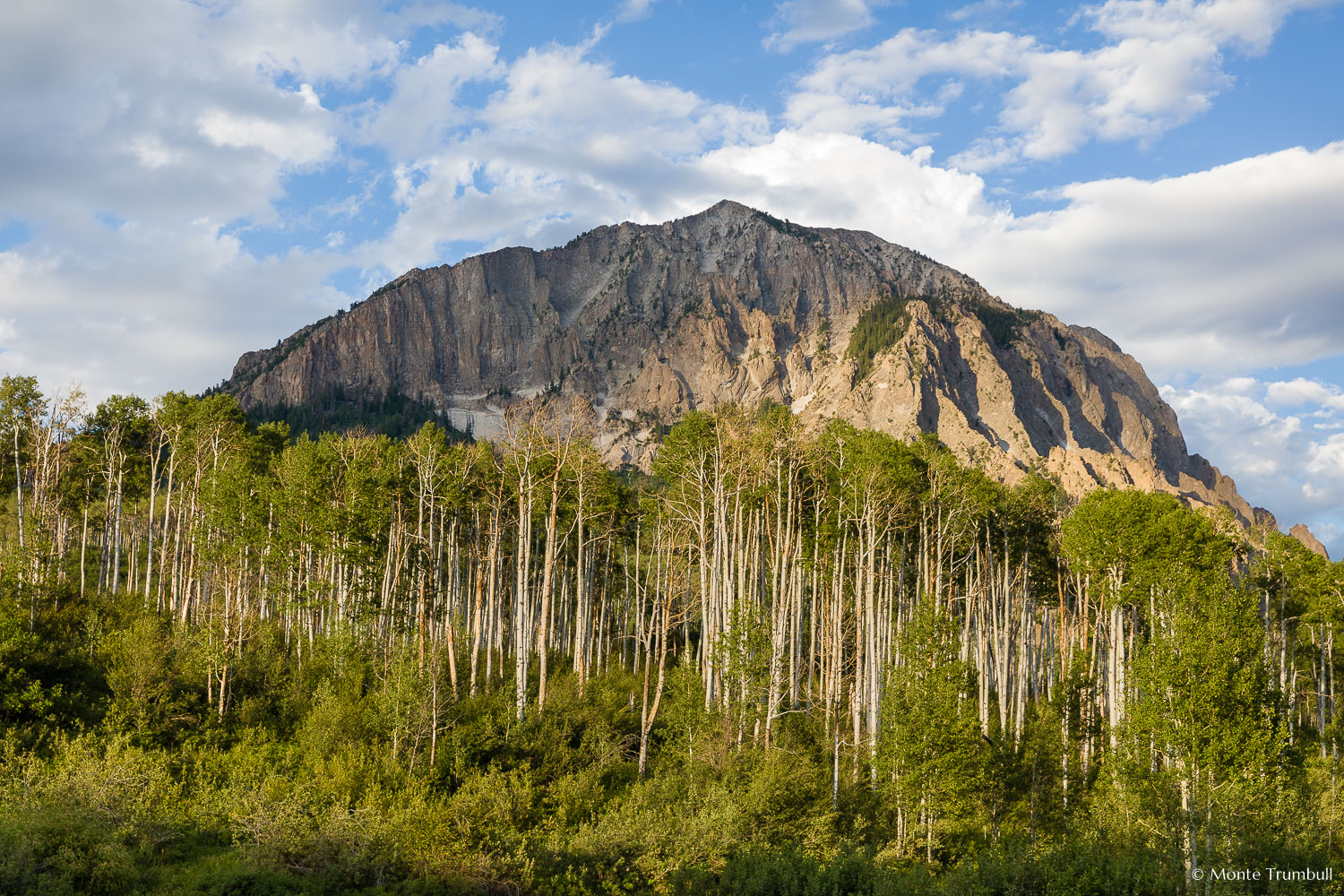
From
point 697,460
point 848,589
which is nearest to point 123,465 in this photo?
point 697,460

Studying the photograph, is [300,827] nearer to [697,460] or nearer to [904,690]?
[904,690]

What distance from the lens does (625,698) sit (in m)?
38.9

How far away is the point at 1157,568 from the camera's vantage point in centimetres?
3669

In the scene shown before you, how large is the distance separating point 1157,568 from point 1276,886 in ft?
64.4

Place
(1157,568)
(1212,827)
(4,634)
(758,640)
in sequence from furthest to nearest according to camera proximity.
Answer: (1157,568) → (758,640) → (4,634) → (1212,827)

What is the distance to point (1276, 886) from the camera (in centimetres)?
1944

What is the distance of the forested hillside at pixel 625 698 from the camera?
2133 centimetres

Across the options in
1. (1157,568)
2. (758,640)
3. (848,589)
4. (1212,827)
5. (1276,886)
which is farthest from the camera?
(848,589)

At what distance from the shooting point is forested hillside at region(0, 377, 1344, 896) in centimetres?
2133

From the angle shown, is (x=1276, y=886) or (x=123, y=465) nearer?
(x=1276, y=886)

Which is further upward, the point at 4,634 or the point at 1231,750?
the point at 4,634

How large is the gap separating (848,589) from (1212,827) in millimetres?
24348

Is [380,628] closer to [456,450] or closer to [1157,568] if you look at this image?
[456,450]

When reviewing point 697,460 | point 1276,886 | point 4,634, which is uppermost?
point 697,460
